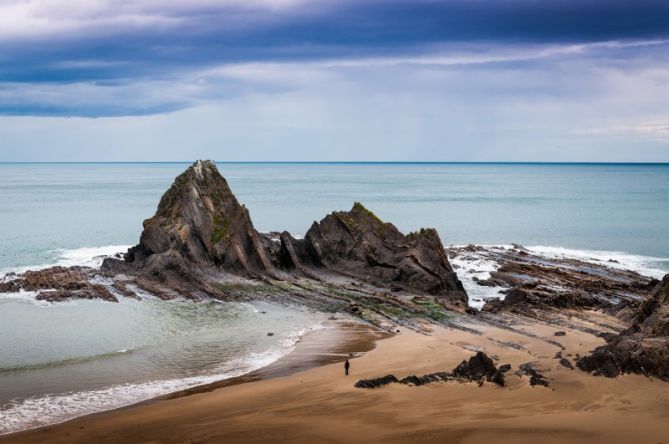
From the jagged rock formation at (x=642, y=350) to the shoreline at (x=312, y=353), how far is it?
10142 millimetres

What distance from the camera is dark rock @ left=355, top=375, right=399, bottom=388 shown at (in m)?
23.3

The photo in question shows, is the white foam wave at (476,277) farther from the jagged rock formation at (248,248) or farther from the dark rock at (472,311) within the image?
the dark rock at (472,311)

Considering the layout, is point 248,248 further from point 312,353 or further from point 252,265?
point 312,353

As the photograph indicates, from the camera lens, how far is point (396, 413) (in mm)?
20359

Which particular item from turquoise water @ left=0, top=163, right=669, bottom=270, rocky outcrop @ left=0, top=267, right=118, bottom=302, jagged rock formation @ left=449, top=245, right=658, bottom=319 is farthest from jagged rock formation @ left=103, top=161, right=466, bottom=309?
turquoise water @ left=0, top=163, right=669, bottom=270

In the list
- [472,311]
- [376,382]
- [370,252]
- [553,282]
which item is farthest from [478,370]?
[553,282]

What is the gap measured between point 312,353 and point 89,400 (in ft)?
33.1

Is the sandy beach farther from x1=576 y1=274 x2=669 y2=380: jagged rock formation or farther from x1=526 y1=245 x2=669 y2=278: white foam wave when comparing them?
x1=526 y1=245 x2=669 y2=278: white foam wave

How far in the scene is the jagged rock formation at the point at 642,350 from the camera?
22.8 meters

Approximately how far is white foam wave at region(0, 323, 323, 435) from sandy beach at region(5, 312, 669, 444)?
34.5 inches

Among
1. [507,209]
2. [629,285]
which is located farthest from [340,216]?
[507,209]

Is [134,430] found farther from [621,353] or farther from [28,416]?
[621,353]

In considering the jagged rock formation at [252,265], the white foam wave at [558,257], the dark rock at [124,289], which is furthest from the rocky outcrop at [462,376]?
the dark rock at [124,289]

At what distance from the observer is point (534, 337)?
103 feet
